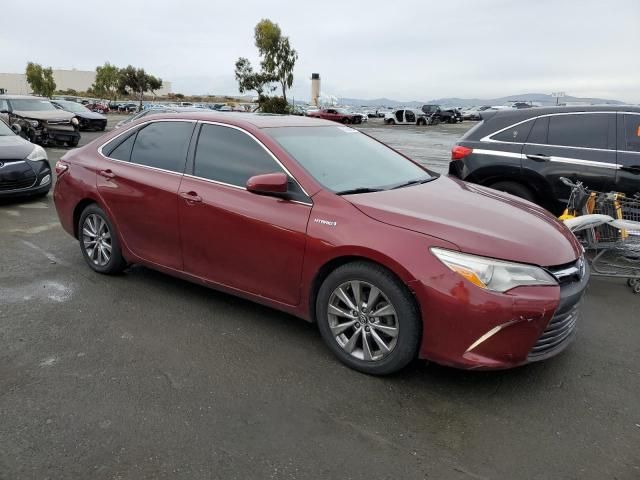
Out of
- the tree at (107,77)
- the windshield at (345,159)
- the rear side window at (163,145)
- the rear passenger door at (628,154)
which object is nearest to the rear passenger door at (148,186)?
the rear side window at (163,145)

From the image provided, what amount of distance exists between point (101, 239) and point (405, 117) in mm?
44605

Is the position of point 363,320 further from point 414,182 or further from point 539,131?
point 539,131

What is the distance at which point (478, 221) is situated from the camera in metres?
3.36

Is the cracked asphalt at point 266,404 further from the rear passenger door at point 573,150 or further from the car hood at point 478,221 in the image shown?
the rear passenger door at point 573,150

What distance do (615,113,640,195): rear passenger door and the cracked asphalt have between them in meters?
2.19

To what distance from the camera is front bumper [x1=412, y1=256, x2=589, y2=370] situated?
2957 mm

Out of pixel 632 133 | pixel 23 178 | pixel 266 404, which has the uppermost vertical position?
pixel 632 133

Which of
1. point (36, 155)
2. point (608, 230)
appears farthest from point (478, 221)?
point (36, 155)

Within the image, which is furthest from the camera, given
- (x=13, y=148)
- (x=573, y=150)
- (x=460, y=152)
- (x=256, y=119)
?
(x=13, y=148)

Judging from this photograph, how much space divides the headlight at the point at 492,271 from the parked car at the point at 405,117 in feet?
146

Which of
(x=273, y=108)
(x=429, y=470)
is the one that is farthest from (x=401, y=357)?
(x=273, y=108)

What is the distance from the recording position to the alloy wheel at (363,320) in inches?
129

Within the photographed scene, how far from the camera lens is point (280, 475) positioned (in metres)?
2.49

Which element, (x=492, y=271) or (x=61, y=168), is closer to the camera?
(x=492, y=271)
